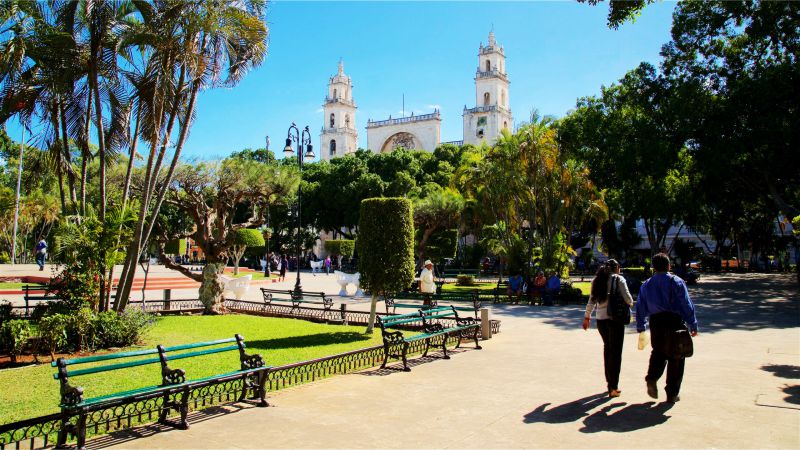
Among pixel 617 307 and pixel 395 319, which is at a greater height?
pixel 617 307

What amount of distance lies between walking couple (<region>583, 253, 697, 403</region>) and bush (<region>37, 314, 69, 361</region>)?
812cm

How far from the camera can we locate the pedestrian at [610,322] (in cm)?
641

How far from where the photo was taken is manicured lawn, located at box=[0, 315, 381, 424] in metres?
6.87

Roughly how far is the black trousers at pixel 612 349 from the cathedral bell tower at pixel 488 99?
64.9 m

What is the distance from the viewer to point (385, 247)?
10.9m

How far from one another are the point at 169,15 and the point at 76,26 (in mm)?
2105

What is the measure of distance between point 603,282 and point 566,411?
65.1 inches

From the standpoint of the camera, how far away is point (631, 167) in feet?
72.5

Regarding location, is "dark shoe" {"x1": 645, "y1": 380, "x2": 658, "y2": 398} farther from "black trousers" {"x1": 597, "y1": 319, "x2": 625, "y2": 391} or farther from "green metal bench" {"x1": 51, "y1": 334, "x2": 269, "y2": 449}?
"green metal bench" {"x1": 51, "y1": 334, "x2": 269, "y2": 449}

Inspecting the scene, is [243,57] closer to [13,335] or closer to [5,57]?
[5,57]

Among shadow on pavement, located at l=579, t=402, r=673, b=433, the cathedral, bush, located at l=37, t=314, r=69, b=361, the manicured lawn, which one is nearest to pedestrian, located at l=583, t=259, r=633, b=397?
shadow on pavement, located at l=579, t=402, r=673, b=433

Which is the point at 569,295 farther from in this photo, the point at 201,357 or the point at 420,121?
the point at 420,121

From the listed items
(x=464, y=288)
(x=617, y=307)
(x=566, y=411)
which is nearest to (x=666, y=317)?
(x=617, y=307)

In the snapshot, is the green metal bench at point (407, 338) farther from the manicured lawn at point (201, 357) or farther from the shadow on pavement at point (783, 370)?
the shadow on pavement at point (783, 370)
